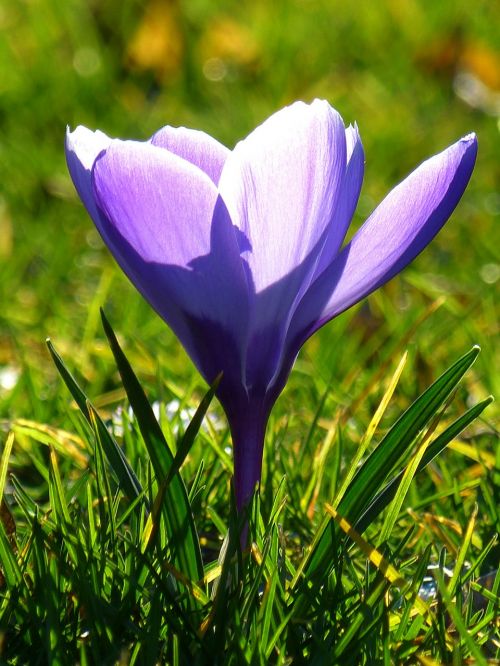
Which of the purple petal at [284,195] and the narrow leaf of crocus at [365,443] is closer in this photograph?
the purple petal at [284,195]

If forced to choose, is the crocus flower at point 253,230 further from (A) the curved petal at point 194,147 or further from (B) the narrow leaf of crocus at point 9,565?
(B) the narrow leaf of crocus at point 9,565

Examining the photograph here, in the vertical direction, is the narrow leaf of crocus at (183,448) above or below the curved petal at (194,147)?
below

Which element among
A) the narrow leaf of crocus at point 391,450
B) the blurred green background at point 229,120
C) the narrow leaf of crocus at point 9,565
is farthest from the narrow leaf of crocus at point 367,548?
the blurred green background at point 229,120

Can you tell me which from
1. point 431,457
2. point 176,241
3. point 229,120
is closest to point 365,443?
point 431,457

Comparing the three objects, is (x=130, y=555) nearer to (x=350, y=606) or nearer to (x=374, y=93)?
(x=350, y=606)

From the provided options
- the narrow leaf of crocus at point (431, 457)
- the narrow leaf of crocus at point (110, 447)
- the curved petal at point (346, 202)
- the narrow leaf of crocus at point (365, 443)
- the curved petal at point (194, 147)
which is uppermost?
the curved petal at point (194, 147)
